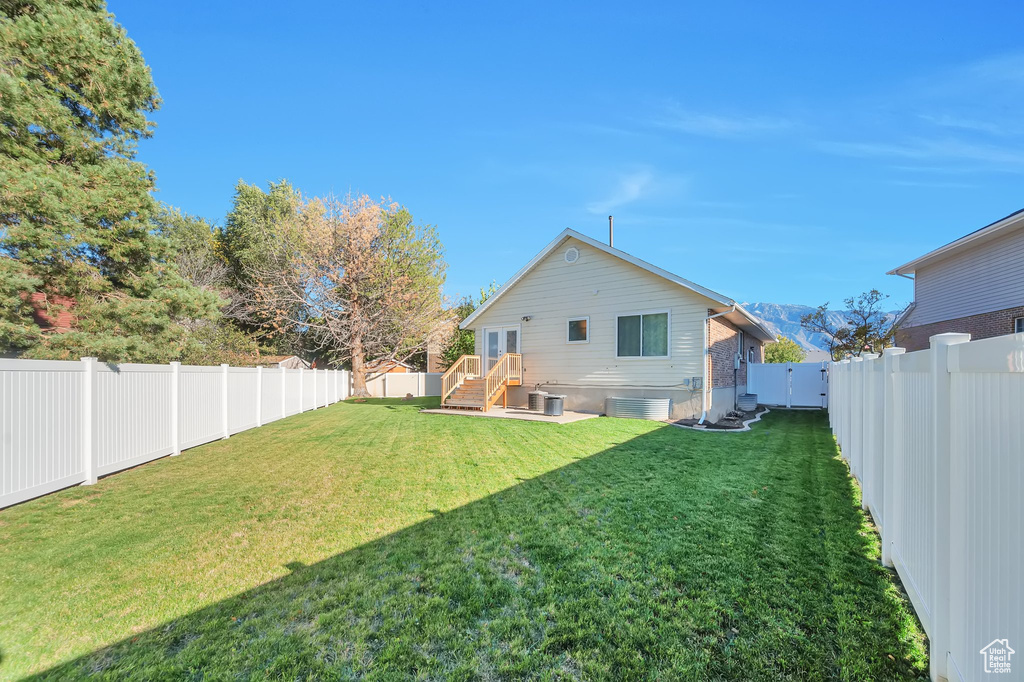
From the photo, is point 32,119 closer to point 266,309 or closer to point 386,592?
point 386,592

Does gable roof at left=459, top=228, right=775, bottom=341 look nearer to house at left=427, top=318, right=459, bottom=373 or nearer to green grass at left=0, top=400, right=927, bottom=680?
green grass at left=0, top=400, right=927, bottom=680

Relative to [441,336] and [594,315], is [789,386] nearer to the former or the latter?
[594,315]

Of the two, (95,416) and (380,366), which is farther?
(380,366)

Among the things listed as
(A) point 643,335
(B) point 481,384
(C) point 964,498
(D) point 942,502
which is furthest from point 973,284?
(C) point 964,498

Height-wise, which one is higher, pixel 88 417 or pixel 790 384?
pixel 88 417

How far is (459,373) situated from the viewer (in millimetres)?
16109

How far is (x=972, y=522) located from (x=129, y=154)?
571 inches

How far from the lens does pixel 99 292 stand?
9.47 m

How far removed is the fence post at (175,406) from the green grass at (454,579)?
1544 mm

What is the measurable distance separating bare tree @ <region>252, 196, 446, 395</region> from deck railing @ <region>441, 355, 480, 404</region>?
29.8ft

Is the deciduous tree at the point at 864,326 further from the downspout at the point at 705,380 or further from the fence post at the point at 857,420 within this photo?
the fence post at the point at 857,420

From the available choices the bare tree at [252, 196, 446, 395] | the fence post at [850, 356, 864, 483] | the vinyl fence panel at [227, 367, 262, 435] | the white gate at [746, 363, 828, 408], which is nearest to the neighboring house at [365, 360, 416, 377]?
the bare tree at [252, 196, 446, 395]

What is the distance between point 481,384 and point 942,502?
13.0 metres

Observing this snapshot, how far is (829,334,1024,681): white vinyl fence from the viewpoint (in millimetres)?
1350
